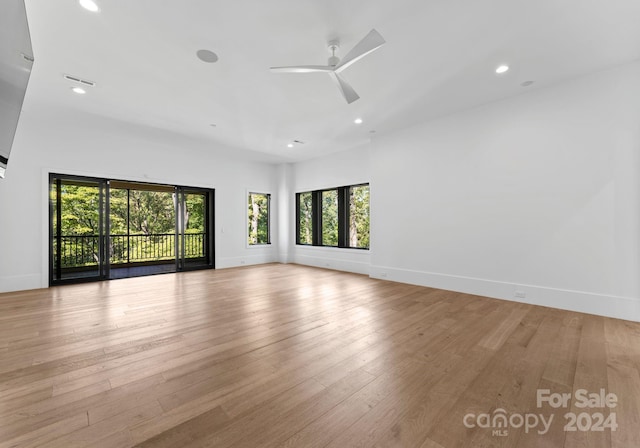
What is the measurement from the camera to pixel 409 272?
5.14 meters

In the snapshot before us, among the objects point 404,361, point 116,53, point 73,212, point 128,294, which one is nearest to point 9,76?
point 116,53

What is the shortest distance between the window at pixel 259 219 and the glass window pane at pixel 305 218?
105 centimetres

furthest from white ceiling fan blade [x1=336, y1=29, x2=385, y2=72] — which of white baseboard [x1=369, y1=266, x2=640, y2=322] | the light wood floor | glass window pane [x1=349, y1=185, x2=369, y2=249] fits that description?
glass window pane [x1=349, y1=185, x2=369, y2=249]

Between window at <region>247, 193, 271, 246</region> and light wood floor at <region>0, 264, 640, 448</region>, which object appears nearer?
light wood floor at <region>0, 264, 640, 448</region>

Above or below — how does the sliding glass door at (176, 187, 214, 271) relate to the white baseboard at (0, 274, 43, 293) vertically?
above

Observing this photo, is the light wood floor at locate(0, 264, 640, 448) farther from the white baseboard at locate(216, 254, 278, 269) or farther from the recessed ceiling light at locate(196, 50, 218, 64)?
the white baseboard at locate(216, 254, 278, 269)

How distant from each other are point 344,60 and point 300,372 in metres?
2.86

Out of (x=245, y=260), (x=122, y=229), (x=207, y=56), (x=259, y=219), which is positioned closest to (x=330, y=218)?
(x=259, y=219)

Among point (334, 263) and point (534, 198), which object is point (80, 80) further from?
point (534, 198)

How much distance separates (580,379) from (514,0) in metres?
3.12

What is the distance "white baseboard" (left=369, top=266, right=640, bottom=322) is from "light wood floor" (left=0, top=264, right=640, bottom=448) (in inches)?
10.3

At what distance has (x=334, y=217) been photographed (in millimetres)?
7133

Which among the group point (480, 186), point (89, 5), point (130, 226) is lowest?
point (130, 226)

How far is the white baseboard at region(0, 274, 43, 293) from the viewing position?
14.5 feet
